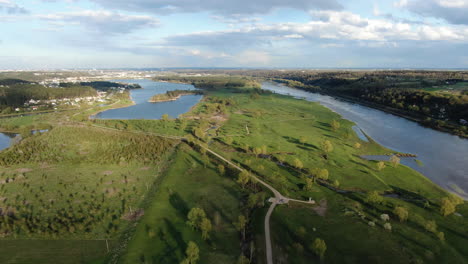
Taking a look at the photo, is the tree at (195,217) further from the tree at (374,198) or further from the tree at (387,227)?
the tree at (374,198)

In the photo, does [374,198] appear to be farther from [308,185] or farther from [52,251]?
[52,251]

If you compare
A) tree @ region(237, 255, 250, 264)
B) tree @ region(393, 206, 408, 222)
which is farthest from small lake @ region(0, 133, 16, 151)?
tree @ region(393, 206, 408, 222)

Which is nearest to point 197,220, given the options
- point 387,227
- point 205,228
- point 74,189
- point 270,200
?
point 205,228

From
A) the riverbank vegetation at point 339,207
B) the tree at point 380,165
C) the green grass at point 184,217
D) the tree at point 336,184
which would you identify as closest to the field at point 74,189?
the green grass at point 184,217

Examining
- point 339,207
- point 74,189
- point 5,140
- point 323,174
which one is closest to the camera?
point 339,207

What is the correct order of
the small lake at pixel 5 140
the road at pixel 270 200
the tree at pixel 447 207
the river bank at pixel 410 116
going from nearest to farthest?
the road at pixel 270 200 → the tree at pixel 447 207 → the small lake at pixel 5 140 → the river bank at pixel 410 116

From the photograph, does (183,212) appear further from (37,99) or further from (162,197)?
(37,99)

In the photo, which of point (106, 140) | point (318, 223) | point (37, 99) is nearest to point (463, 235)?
point (318, 223)
